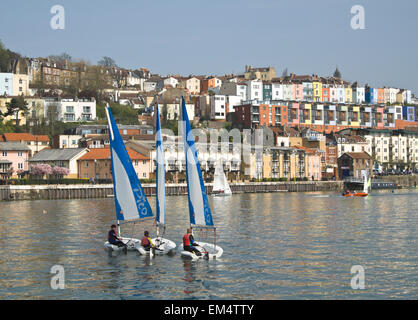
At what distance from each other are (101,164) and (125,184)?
75.7m

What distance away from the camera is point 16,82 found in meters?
161

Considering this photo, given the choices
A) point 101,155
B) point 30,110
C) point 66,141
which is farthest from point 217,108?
point 101,155

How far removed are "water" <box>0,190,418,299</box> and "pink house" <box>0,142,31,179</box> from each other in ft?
181

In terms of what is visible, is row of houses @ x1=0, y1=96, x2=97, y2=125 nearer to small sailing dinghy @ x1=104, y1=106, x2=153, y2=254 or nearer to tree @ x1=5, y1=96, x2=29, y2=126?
tree @ x1=5, y1=96, x2=29, y2=126

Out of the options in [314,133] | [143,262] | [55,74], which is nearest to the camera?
[143,262]

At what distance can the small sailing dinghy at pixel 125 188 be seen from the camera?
36.6 metres

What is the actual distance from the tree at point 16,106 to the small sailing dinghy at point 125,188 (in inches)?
4239

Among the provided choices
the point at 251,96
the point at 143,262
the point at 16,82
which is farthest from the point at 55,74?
the point at 143,262

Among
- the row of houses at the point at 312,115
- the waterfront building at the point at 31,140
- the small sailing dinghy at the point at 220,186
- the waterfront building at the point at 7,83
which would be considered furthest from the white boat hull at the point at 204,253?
the waterfront building at the point at 7,83

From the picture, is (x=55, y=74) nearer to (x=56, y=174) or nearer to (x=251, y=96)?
(x=251, y=96)

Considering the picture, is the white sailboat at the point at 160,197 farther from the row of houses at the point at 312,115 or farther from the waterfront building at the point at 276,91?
the waterfront building at the point at 276,91

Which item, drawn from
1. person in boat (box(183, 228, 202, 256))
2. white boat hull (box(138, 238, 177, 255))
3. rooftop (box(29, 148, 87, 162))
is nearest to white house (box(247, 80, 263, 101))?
rooftop (box(29, 148, 87, 162))

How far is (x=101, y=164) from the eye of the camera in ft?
365
